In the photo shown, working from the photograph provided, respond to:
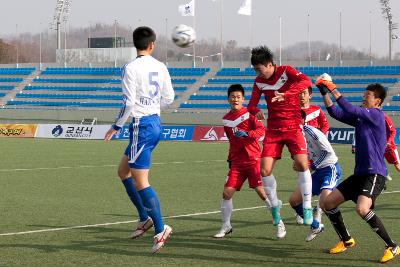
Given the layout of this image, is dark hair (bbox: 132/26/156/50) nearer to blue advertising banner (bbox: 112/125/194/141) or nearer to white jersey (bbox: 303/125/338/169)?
white jersey (bbox: 303/125/338/169)

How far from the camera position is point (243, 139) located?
9.99 meters

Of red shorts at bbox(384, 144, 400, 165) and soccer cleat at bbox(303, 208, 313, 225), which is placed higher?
red shorts at bbox(384, 144, 400, 165)

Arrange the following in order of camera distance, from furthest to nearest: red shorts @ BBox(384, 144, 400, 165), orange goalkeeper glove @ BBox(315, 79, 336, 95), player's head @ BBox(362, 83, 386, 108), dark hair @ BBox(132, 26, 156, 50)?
red shorts @ BBox(384, 144, 400, 165) → dark hair @ BBox(132, 26, 156, 50) → player's head @ BBox(362, 83, 386, 108) → orange goalkeeper glove @ BBox(315, 79, 336, 95)

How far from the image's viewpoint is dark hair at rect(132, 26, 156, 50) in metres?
8.74

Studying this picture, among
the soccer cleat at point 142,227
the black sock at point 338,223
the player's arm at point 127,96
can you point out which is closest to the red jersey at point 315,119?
the black sock at point 338,223

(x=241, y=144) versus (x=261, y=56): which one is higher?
(x=261, y=56)

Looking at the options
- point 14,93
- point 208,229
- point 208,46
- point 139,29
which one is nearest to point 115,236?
point 208,229

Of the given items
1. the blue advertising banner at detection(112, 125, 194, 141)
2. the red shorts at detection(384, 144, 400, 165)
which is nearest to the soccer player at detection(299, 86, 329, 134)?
the red shorts at detection(384, 144, 400, 165)

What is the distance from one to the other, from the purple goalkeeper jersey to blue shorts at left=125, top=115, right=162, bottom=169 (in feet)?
6.43

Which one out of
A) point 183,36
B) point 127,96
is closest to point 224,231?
point 127,96

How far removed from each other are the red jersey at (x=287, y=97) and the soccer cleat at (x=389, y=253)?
7.23ft

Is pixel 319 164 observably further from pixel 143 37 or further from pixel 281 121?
pixel 143 37

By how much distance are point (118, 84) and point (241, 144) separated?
48792mm

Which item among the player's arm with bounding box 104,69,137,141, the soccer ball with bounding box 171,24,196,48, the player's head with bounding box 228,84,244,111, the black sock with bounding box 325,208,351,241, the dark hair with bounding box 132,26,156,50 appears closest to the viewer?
the player's arm with bounding box 104,69,137,141
